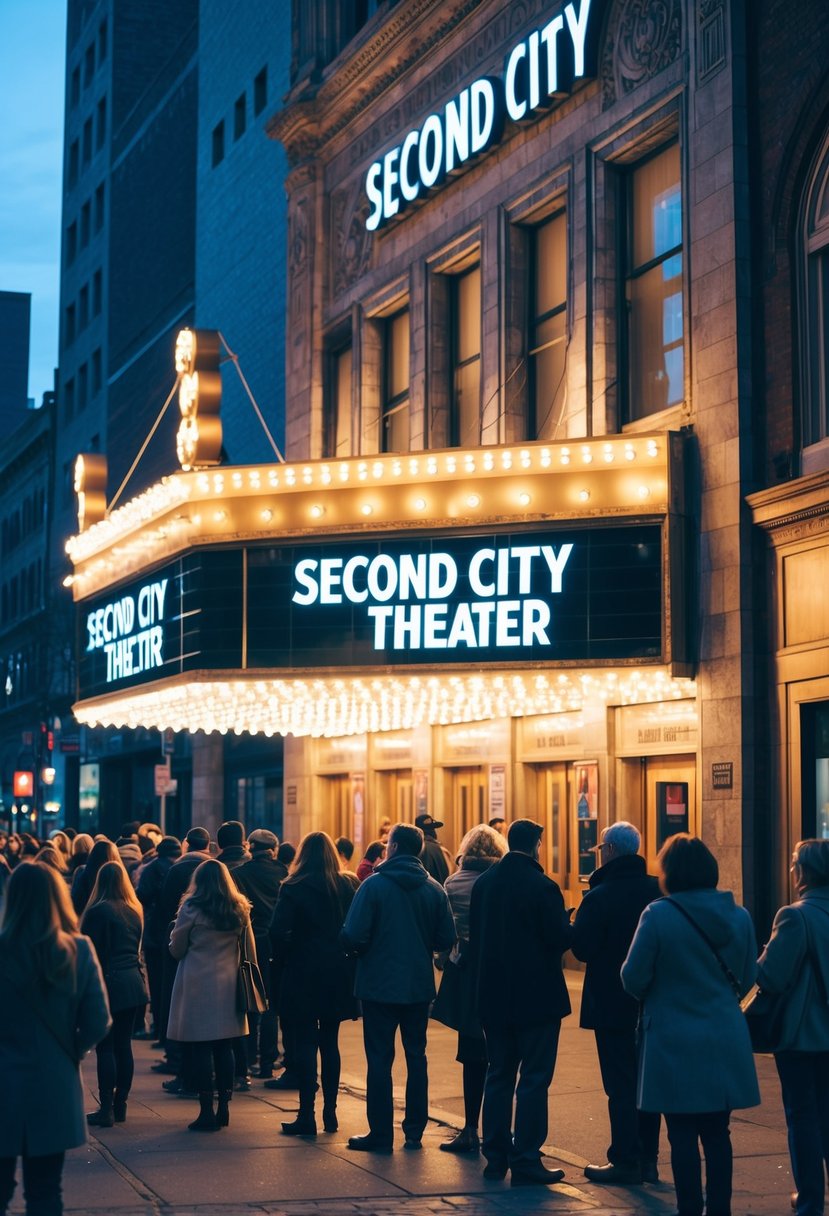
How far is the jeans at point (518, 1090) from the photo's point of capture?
35.9ft

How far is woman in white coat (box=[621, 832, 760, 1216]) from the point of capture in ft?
29.1

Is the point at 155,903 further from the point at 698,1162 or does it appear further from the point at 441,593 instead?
the point at 698,1162

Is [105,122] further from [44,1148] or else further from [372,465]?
[44,1148]

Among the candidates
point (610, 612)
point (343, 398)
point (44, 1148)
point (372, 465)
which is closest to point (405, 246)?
point (343, 398)

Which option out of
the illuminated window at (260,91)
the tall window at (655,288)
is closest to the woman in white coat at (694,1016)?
the tall window at (655,288)

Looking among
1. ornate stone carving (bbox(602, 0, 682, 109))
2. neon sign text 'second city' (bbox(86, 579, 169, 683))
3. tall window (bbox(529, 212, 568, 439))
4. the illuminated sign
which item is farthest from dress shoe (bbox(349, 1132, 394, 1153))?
ornate stone carving (bbox(602, 0, 682, 109))

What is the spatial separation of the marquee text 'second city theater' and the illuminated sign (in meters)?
0.04

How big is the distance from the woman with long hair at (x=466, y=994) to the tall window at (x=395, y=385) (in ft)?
54.5

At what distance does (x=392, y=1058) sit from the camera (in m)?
12.1

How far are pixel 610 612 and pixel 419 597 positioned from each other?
7.90 ft

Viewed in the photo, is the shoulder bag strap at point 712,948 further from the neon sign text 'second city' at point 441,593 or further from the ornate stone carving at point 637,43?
the ornate stone carving at point 637,43

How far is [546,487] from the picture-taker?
20.3m

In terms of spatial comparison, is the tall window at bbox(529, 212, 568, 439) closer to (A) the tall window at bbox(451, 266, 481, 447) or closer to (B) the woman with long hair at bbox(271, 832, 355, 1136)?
(A) the tall window at bbox(451, 266, 481, 447)

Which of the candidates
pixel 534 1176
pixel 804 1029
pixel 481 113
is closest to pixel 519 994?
pixel 534 1176
